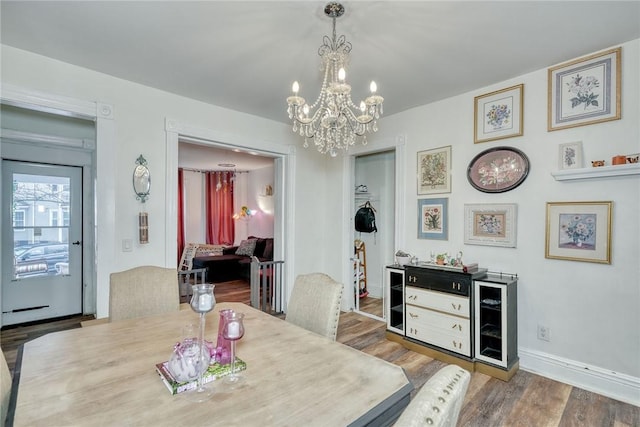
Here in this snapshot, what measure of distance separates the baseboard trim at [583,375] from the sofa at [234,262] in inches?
170

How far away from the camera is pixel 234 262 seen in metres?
6.23

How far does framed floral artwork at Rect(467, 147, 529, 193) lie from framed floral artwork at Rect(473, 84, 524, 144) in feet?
0.50

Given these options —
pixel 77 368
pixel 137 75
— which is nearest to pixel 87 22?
pixel 137 75

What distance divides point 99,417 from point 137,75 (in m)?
2.72

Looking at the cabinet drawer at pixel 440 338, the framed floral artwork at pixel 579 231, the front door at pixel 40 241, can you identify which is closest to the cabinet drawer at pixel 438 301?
the cabinet drawer at pixel 440 338

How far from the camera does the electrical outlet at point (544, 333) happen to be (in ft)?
8.23

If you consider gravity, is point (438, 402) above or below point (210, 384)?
above

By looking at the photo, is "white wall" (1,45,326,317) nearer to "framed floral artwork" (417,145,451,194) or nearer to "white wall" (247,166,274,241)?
"framed floral artwork" (417,145,451,194)

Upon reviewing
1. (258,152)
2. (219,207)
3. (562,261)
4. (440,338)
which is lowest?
(440,338)

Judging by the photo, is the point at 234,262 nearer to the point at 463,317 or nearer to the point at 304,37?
the point at 463,317

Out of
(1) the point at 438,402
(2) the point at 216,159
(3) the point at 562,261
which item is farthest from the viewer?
(2) the point at 216,159

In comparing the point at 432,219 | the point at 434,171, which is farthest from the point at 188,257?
the point at 434,171

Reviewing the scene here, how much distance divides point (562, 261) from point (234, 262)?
17.5 ft

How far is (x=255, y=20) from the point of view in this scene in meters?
1.92
